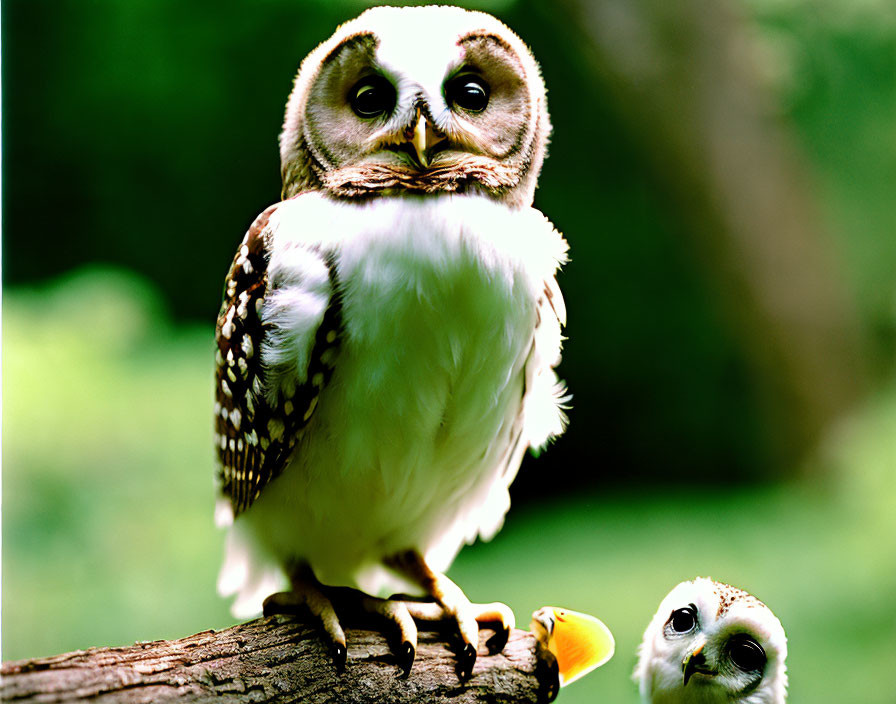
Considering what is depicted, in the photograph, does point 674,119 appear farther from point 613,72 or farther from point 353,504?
point 353,504

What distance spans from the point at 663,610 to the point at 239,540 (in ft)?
2.57

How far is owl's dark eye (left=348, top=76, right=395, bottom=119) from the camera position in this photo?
4.32 feet

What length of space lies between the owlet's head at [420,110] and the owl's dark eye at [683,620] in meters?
0.73

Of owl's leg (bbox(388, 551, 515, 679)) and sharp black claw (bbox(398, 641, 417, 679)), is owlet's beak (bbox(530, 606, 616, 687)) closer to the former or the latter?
owl's leg (bbox(388, 551, 515, 679))

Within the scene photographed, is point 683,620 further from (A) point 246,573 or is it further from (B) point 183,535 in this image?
(B) point 183,535

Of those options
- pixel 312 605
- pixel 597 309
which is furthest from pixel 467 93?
pixel 597 309

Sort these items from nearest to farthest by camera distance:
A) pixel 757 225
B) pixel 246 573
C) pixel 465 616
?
pixel 465 616
pixel 246 573
pixel 757 225

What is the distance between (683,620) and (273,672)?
67 centimetres

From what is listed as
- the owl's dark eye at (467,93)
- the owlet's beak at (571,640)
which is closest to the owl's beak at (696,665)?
the owlet's beak at (571,640)

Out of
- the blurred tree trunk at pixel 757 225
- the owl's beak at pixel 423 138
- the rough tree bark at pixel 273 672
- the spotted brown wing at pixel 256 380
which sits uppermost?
the blurred tree trunk at pixel 757 225

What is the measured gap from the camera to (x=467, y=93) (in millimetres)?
1337

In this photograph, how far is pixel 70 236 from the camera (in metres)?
2.68

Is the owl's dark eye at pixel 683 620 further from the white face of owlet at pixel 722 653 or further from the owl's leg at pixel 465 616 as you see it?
the owl's leg at pixel 465 616

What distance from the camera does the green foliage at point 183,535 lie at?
7.01 feet
